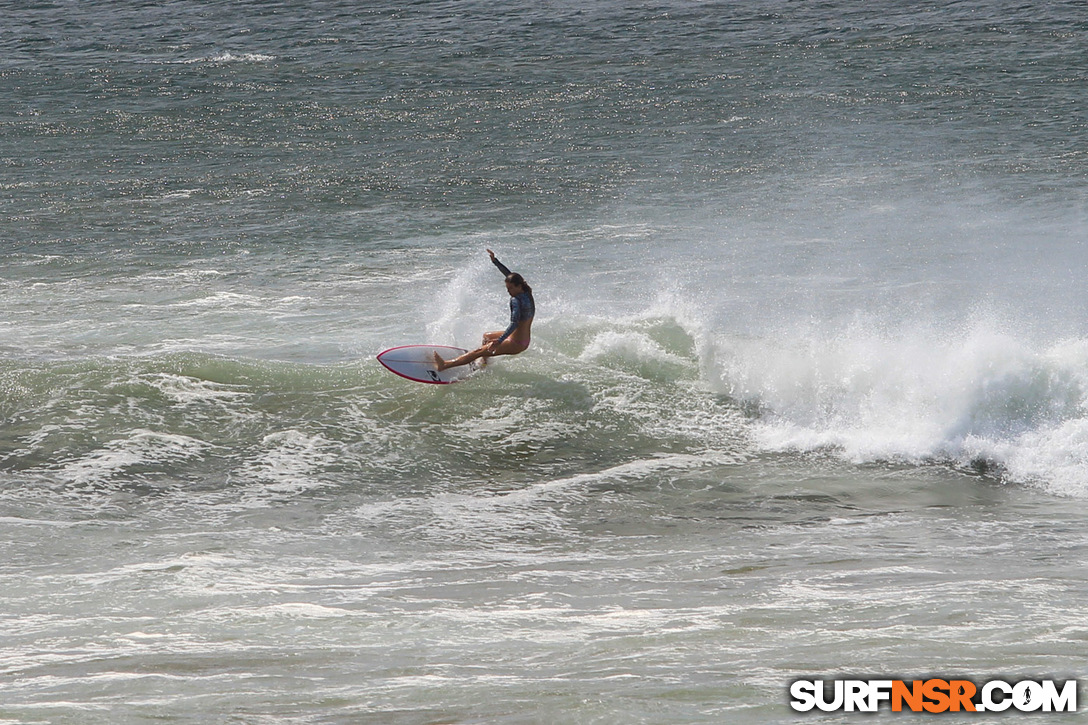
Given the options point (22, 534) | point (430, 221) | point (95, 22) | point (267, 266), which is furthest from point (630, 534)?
point (95, 22)

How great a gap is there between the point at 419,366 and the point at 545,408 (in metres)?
1.74

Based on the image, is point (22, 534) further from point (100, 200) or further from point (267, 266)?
point (100, 200)

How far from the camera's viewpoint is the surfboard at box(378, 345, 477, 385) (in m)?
14.0

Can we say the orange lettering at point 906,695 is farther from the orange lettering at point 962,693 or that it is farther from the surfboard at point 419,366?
the surfboard at point 419,366

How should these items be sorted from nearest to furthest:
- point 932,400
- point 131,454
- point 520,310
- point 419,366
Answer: point 131,454, point 932,400, point 520,310, point 419,366

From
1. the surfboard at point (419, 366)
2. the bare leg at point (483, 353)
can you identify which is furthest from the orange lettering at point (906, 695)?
the surfboard at point (419, 366)

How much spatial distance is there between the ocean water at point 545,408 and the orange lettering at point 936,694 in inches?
9.0

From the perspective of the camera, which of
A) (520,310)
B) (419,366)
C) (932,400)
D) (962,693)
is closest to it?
(962,693)

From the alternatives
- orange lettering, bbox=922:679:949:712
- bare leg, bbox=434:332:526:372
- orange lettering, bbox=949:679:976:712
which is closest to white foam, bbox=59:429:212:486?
bare leg, bbox=434:332:526:372

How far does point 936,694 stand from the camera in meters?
6.74

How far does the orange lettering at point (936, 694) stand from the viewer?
6.62 meters

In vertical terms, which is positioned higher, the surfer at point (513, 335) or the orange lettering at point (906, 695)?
the surfer at point (513, 335)

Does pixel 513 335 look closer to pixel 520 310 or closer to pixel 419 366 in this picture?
pixel 520 310

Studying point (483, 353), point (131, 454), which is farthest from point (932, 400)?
point (131, 454)
